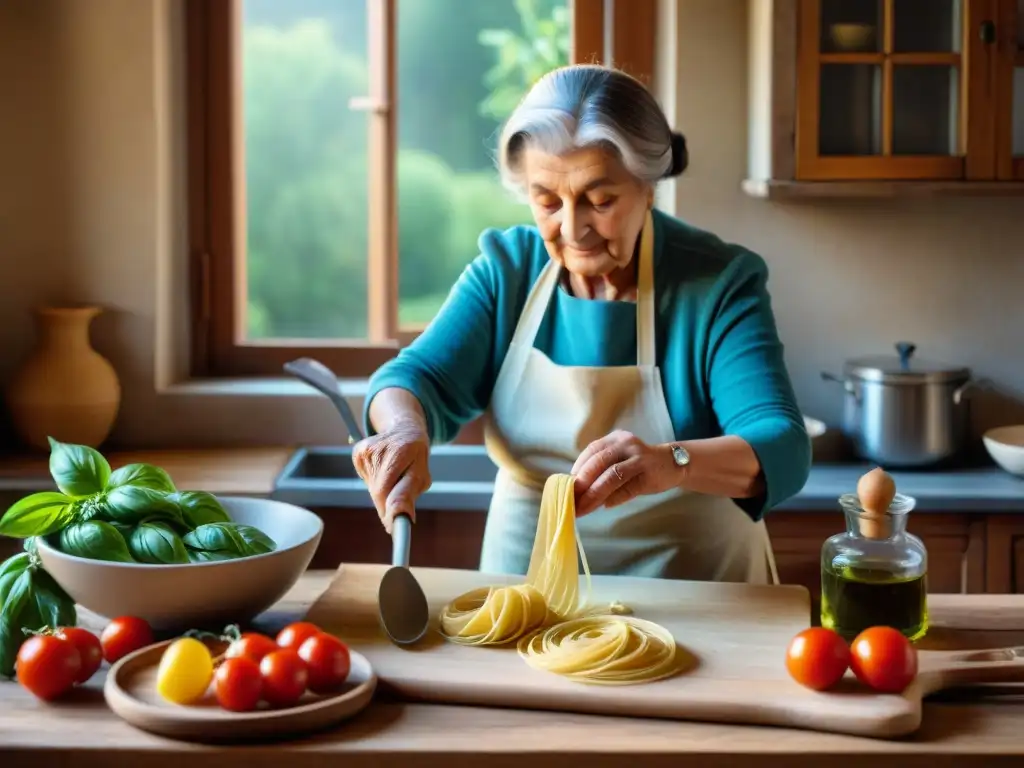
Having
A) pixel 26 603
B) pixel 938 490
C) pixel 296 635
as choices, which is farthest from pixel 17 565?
pixel 938 490

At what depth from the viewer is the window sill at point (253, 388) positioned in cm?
316

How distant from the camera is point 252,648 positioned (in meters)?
1.40

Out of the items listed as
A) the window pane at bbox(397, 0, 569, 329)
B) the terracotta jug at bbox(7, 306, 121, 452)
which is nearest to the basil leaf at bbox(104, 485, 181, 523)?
the terracotta jug at bbox(7, 306, 121, 452)

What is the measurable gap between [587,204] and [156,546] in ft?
2.55

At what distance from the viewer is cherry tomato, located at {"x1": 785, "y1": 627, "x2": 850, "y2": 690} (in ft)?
4.65

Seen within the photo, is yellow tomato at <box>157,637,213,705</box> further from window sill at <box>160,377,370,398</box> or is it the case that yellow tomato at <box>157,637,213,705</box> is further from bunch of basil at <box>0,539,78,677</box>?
window sill at <box>160,377,370,398</box>

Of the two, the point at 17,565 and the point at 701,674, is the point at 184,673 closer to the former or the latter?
the point at 17,565

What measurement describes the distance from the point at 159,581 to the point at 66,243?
1841 millimetres

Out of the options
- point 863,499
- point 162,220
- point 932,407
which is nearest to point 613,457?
point 863,499

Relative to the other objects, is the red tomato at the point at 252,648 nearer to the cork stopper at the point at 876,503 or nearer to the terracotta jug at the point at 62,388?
the cork stopper at the point at 876,503

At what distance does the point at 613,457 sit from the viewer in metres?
1.71

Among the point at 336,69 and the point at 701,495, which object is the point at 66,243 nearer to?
the point at 336,69

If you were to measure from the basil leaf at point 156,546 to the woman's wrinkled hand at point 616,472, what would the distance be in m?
0.50

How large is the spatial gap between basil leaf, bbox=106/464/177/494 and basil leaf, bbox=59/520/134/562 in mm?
94
